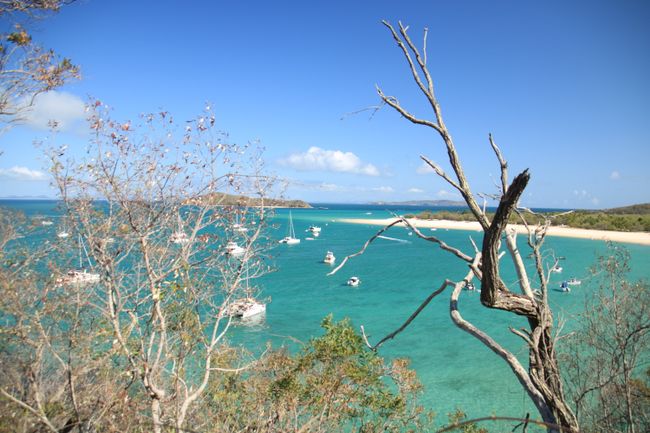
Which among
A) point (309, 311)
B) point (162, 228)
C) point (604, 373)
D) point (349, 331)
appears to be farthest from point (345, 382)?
point (309, 311)

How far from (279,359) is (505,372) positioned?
10.9m

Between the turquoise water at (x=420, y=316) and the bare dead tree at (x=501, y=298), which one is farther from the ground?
the bare dead tree at (x=501, y=298)

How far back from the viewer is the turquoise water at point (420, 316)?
1426 centimetres

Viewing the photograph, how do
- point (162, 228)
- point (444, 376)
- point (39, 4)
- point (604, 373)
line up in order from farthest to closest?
point (444, 376), point (604, 373), point (162, 228), point (39, 4)

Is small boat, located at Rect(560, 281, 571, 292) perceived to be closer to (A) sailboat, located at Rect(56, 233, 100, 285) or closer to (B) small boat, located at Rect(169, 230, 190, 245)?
(B) small boat, located at Rect(169, 230, 190, 245)

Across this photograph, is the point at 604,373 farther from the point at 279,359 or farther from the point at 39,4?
the point at 39,4

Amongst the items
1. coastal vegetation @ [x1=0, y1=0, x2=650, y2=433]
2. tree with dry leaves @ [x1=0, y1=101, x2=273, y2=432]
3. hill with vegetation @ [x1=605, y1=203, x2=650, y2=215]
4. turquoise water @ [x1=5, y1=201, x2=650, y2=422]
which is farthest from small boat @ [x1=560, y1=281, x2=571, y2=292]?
hill with vegetation @ [x1=605, y1=203, x2=650, y2=215]

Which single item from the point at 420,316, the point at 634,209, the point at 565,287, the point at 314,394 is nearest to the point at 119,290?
the point at 314,394

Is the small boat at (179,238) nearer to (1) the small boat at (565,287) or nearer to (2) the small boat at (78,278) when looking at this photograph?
(2) the small boat at (78,278)

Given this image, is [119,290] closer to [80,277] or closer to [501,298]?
[80,277]

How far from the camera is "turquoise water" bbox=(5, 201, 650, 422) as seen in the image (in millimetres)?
14258

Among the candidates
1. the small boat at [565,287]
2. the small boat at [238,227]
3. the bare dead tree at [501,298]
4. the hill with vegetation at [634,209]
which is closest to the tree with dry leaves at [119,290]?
the small boat at [238,227]

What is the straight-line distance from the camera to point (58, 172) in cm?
586

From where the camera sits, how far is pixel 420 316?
23766 millimetres
